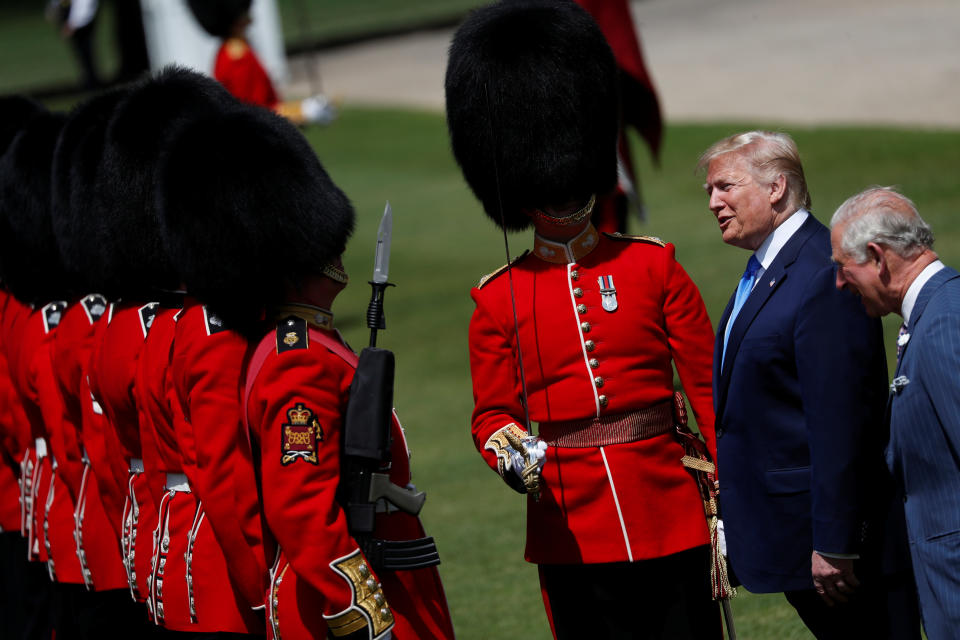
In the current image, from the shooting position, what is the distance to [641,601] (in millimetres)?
3475

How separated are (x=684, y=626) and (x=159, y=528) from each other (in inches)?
50.4

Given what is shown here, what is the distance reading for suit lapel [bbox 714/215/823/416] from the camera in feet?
10.5

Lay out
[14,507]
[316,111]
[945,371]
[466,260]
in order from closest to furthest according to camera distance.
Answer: [945,371]
[14,507]
[316,111]
[466,260]

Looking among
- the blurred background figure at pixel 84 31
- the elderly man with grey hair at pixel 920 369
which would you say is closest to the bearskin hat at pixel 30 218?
the elderly man with grey hair at pixel 920 369

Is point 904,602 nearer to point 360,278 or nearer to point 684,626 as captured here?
point 684,626

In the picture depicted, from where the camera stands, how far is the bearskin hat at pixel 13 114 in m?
5.63

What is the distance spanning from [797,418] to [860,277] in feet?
1.27

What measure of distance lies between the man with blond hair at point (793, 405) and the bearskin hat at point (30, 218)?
2.37 meters

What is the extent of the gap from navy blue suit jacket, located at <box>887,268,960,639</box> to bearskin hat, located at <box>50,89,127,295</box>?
2.14m

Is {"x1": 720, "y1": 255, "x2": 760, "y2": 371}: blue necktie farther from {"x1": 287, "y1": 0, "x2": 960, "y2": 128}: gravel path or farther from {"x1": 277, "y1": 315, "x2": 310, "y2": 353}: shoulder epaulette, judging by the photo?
{"x1": 287, "y1": 0, "x2": 960, "y2": 128}: gravel path

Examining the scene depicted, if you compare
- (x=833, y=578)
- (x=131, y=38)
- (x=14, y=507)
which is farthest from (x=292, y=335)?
(x=131, y=38)

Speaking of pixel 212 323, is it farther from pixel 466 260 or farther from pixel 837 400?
pixel 466 260

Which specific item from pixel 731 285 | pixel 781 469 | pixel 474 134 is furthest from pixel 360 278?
pixel 781 469

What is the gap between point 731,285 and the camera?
892 cm
